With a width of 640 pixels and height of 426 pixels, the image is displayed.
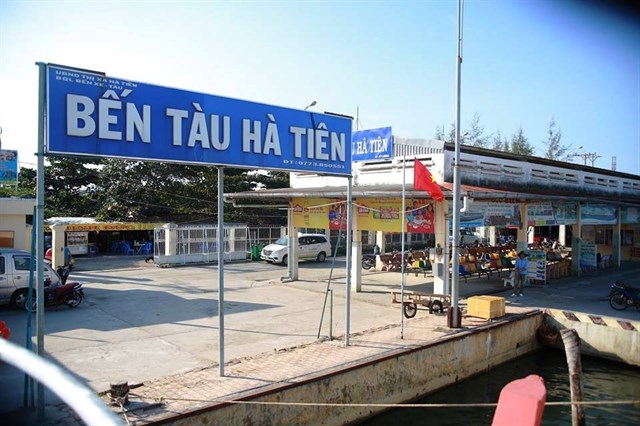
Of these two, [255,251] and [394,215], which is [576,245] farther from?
[255,251]

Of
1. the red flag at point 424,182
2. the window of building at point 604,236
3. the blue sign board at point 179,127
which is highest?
the blue sign board at point 179,127

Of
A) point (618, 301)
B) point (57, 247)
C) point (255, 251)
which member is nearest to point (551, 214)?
point (618, 301)

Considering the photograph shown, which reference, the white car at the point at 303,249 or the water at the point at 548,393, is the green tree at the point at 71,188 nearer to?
the white car at the point at 303,249

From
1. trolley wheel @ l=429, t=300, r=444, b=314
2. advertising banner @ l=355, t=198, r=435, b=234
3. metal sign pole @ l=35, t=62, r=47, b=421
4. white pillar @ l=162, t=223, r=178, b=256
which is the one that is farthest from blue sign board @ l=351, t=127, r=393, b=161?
white pillar @ l=162, t=223, r=178, b=256

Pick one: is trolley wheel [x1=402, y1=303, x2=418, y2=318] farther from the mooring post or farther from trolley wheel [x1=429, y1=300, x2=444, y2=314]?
the mooring post

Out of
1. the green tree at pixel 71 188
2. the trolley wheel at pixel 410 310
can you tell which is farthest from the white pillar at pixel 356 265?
the green tree at pixel 71 188

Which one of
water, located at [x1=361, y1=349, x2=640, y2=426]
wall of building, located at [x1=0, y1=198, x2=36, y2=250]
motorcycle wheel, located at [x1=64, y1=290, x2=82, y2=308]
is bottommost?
water, located at [x1=361, y1=349, x2=640, y2=426]

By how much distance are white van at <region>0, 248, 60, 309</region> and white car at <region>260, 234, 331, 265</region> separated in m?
13.3

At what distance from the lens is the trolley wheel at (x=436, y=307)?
1257 centimetres

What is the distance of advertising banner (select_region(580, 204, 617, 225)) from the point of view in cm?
2130

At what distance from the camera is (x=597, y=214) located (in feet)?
73.4

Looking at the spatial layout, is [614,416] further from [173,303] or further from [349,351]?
[173,303]

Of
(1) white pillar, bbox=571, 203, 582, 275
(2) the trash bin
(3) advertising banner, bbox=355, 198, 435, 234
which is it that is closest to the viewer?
(3) advertising banner, bbox=355, 198, 435, 234

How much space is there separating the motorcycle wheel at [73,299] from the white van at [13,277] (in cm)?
91
